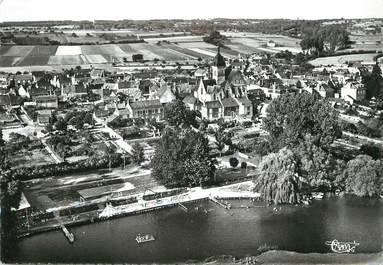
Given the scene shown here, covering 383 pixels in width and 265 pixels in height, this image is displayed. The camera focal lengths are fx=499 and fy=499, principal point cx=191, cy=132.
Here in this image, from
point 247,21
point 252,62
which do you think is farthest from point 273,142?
point 247,21

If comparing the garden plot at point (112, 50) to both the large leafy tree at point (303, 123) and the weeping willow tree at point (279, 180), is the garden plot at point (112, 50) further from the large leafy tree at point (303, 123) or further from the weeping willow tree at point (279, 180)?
the weeping willow tree at point (279, 180)

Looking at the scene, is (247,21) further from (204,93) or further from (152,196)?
(152,196)

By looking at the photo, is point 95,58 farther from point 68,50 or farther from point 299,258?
point 299,258

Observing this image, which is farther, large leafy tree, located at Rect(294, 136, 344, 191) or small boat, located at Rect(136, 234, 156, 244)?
large leafy tree, located at Rect(294, 136, 344, 191)

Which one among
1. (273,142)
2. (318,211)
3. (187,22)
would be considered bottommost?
(318,211)

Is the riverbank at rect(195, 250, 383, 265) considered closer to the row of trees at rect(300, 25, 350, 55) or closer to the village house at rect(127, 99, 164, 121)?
the village house at rect(127, 99, 164, 121)

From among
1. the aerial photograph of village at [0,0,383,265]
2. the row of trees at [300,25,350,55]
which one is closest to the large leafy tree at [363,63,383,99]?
the aerial photograph of village at [0,0,383,265]
